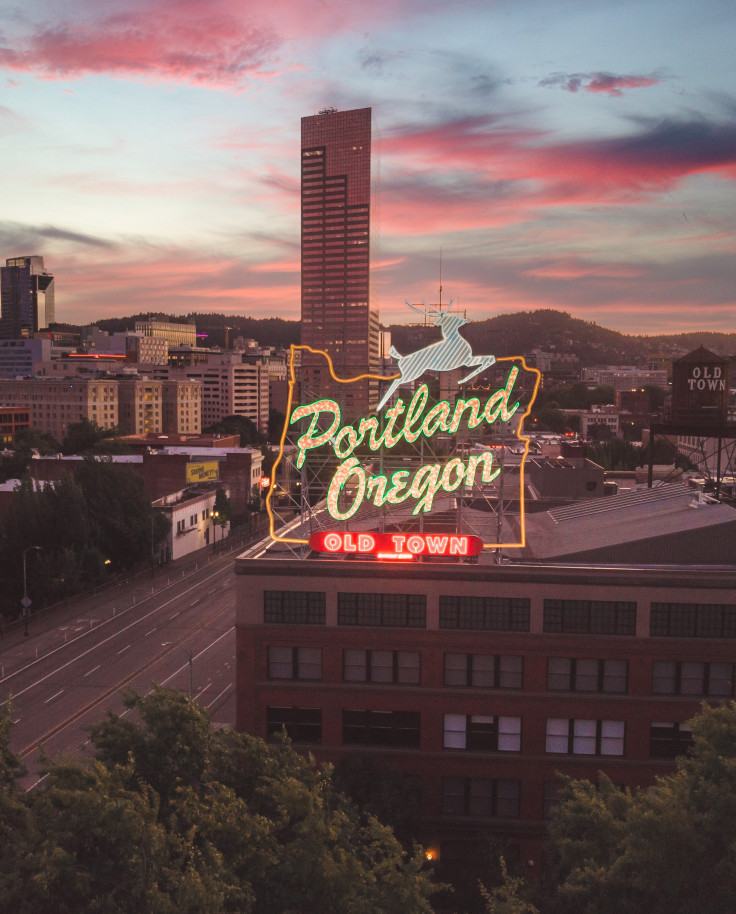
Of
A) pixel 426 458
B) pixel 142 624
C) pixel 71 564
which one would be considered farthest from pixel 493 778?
pixel 71 564

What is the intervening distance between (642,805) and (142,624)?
54.9 meters

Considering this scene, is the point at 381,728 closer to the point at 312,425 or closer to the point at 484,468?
the point at 484,468

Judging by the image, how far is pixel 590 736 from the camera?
3322 centimetres

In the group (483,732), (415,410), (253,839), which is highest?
(415,410)

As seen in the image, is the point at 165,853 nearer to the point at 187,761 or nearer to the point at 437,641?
the point at 187,761

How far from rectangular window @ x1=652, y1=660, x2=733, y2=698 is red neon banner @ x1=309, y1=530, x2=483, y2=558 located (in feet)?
32.0

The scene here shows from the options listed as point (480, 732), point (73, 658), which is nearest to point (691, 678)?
point (480, 732)

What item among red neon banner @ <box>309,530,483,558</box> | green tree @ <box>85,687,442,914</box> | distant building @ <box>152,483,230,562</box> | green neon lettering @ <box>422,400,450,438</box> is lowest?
distant building @ <box>152,483,230,562</box>

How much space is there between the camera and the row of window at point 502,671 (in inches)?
1300

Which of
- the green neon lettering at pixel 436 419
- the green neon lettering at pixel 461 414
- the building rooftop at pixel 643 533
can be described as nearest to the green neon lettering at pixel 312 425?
the green neon lettering at pixel 436 419

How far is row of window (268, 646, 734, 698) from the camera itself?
33.0 meters

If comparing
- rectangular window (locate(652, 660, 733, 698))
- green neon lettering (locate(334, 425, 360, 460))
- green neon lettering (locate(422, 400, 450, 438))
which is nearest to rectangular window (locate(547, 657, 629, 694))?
rectangular window (locate(652, 660, 733, 698))

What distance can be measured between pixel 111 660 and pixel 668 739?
139 ft

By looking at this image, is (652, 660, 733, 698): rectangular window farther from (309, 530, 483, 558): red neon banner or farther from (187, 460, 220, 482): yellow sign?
(187, 460, 220, 482): yellow sign
